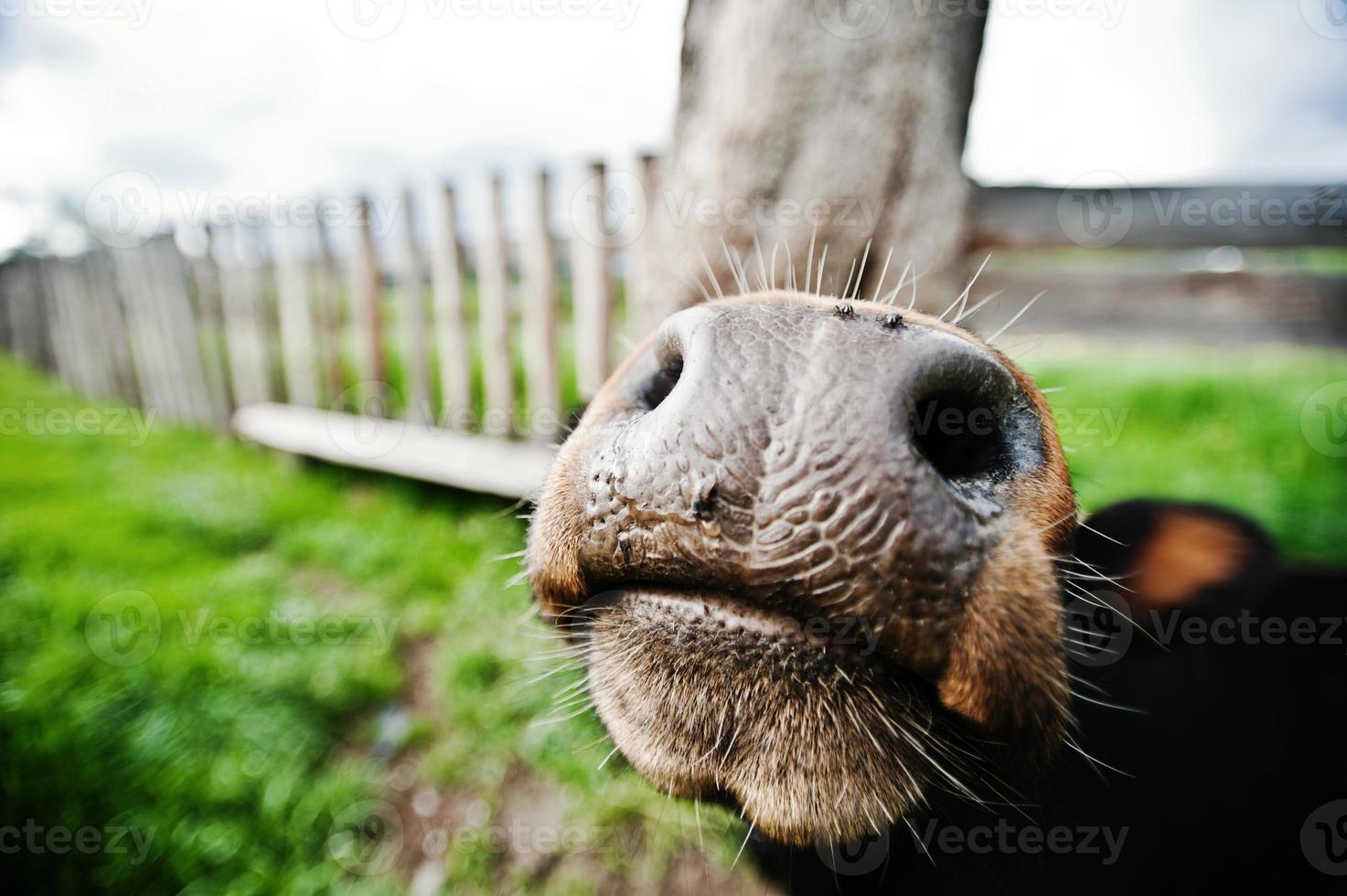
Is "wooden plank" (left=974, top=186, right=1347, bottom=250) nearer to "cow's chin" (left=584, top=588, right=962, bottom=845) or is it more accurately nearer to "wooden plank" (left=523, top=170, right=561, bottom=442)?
"cow's chin" (left=584, top=588, right=962, bottom=845)

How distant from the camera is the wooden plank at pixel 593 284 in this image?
3873 millimetres

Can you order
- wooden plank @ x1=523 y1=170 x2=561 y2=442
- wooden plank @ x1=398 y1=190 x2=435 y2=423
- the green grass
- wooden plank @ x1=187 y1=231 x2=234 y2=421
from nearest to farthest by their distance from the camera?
1. wooden plank @ x1=523 y1=170 x2=561 y2=442
2. the green grass
3. wooden plank @ x1=398 y1=190 x2=435 y2=423
4. wooden plank @ x1=187 y1=231 x2=234 y2=421

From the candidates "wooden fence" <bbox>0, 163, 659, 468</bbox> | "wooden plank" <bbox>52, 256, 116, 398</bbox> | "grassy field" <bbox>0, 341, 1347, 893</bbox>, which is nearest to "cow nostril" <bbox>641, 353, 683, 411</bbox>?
"grassy field" <bbox>0, 341, 1347, 893</bbox>

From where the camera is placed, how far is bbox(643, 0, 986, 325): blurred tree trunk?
205 centimetres

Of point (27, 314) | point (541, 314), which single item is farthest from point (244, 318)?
point (27, 314)

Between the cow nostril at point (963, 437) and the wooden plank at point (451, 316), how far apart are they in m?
4.29

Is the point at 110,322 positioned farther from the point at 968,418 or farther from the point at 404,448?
the point at 968,418

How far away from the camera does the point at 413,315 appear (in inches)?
196

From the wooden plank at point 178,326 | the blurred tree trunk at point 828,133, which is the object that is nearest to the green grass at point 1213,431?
the blurred tree trunk at point 828,133

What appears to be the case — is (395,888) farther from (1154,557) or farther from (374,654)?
(1154,557)

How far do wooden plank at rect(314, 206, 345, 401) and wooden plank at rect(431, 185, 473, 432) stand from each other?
1.22 metres

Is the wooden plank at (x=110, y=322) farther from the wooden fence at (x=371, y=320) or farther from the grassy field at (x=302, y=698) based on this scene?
the grassy field at (x=302, y=698)

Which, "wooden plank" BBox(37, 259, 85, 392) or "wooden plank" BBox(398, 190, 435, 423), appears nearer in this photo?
"wooden plank" BBox(398, 190, 435, 423)

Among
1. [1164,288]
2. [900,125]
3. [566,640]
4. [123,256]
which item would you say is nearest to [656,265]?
[900,125]
